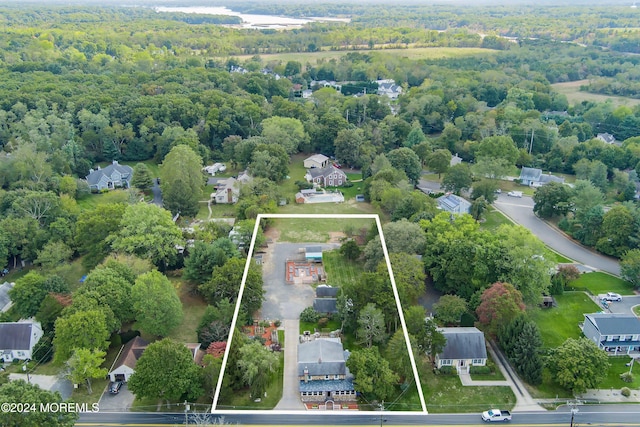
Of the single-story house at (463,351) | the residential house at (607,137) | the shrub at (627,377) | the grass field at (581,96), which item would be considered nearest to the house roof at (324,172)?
the single-story house at (463,351)

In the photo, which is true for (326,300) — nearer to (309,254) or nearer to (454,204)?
(309,254)

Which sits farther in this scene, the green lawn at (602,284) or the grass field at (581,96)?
the grass field at (581,96)

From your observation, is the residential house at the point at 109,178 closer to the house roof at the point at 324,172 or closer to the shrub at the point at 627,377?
the house roof at the point at 324,172

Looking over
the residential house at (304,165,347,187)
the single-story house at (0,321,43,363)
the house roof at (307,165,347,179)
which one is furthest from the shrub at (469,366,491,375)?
the house roof at (307,165,347,179)

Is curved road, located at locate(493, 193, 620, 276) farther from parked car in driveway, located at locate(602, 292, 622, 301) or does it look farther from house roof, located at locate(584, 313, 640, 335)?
house roof, located at locate(584, 313, 640, 335)

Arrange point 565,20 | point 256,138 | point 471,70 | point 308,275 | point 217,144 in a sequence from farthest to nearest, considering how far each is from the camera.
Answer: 1. point 565,20
2. point 471,70
3. point 217,144
4. point 256,138
5. point 308,275

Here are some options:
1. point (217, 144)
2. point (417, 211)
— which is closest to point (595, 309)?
point (417, 211)

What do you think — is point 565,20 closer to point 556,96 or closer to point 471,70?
point 471,70
